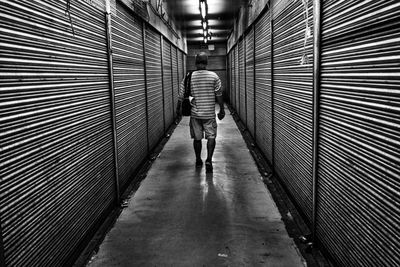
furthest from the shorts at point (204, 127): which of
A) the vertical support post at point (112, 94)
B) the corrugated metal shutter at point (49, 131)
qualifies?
the corrugated metal shutter at point (49, 131)

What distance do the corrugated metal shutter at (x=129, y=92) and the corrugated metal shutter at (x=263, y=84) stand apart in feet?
7.01

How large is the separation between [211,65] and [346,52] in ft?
61.2

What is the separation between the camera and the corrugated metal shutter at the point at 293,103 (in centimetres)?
335

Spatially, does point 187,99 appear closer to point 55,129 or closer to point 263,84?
point 263,84

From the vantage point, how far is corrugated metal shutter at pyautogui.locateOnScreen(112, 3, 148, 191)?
14.7 ft

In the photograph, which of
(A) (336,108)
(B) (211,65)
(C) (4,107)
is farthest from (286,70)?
Answer: (B) (211,65)

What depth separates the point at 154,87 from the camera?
7680mm

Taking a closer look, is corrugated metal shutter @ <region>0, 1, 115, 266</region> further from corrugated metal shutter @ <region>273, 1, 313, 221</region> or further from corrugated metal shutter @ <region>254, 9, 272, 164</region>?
corrugated metal shutter @ <region>254, 9, 272, 164</region>

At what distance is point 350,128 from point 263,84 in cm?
389

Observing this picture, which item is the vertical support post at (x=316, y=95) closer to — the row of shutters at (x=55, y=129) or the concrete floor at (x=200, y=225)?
the concrete floor at (x=200, y=225)

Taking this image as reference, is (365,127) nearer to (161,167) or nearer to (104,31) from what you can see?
(104,31)

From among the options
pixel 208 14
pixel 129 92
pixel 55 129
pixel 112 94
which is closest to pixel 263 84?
pixel 129 92

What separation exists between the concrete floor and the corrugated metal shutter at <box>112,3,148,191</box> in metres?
0.44

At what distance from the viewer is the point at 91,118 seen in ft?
11.1
